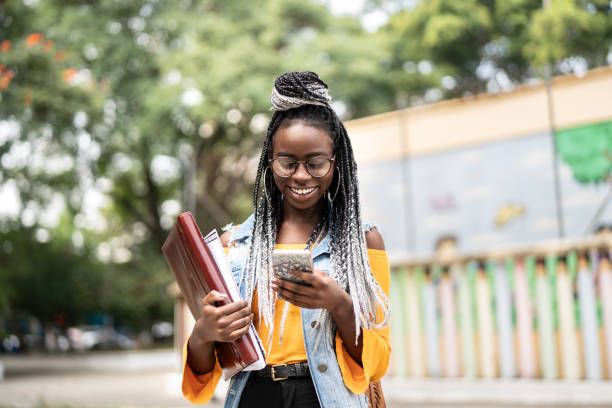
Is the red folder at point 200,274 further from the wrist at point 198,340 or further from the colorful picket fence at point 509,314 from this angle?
the colorful picket fence at point 509,314

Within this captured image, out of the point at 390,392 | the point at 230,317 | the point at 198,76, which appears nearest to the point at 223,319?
the point at 230,317

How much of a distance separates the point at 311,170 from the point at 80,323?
2021 centimetres

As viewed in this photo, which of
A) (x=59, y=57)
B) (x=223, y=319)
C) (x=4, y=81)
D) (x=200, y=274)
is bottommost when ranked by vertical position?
(x=223, y=319)

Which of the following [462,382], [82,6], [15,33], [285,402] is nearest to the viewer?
[285,402]

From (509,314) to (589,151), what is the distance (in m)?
3.83

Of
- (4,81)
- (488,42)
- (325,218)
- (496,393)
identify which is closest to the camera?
(325,218)

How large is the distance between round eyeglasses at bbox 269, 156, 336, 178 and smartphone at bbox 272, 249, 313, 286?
413 millimetres

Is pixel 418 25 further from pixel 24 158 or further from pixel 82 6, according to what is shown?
pixel 24 158

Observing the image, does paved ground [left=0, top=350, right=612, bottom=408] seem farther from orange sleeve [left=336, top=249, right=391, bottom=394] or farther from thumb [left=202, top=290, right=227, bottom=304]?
thumb [left=202, top=290, right=227, bottom=304]

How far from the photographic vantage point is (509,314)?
6629 millimetres

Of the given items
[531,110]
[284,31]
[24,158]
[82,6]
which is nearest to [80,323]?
[24,158]

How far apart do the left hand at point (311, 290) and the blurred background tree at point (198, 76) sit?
12.5 m

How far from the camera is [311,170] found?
6.59 feet

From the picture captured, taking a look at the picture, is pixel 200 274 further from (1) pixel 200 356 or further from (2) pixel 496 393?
(2) pixel 496 393
